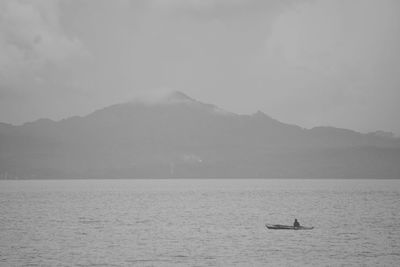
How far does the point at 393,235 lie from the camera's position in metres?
87.8

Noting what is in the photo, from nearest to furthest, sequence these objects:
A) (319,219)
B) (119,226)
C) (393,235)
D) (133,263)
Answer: (133,263), (393,235), (119,226), (319,219)

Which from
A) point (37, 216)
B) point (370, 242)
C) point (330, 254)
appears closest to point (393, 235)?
point (370, 242)

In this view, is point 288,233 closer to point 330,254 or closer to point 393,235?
point 393,235

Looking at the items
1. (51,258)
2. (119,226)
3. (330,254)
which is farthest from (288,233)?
(51,258)

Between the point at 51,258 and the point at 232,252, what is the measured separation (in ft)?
68.3

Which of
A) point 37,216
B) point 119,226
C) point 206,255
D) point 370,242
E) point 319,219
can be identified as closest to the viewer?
point 206,255

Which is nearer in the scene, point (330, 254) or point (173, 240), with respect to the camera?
point (330, 254)

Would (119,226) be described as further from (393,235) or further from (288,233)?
(393,235)

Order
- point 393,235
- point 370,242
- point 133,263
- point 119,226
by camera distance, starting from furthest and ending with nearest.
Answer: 1. point 119,226
2. point 393,235
3. point 370,242
4. point 133,263

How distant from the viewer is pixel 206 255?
7006cm

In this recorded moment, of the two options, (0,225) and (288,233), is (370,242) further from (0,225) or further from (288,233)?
(0,225)

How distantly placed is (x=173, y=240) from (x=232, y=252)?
13.7m

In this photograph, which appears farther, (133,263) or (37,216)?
(37,216)

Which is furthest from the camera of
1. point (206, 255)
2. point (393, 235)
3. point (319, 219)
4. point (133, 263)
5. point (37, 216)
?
point (37, 216)
